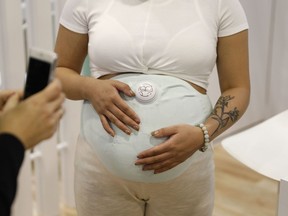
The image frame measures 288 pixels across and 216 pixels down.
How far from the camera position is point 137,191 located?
128cm

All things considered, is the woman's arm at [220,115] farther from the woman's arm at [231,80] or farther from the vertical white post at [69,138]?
the vertical white post at [69,138]

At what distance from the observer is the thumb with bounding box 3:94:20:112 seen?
910mm

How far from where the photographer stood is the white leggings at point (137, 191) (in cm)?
128

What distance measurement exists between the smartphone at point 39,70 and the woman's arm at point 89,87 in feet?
1.15

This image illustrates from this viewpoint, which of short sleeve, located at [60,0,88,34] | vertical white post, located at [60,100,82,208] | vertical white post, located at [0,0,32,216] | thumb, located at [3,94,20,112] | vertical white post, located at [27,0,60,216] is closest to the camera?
thumb, located at [3,94,20,112]

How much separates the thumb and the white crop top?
1.21ft

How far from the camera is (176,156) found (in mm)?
1219

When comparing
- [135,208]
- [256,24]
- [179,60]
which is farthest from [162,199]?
[256,24]

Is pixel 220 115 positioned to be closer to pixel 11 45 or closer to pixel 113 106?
pixel 113 106

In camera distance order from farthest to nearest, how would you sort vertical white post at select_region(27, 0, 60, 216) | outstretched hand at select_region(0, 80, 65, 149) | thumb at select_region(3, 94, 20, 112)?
1. vertical white post at select_region(27, 0, 60, 216)
2. thumb at select_region(3, 94, 20, 112)
3. outstretched hand at select_region(0, 80, 65, 149)

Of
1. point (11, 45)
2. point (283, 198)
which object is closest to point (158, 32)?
point (283, 198)

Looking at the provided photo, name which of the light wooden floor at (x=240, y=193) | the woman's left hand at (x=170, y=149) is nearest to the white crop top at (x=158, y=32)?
the woman's left hand at (x=170, y=149)

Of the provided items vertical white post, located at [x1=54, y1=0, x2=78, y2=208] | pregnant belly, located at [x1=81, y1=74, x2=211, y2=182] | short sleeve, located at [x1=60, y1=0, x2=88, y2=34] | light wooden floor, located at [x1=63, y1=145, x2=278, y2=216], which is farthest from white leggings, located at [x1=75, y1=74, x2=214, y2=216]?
light wooden floor, located at [x1=63, y1=145, x2=278, y2=216]

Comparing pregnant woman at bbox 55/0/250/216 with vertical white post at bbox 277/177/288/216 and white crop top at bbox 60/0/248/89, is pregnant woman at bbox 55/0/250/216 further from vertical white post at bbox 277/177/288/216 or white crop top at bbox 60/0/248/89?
vertical white post at bbox 277/177/288/216
